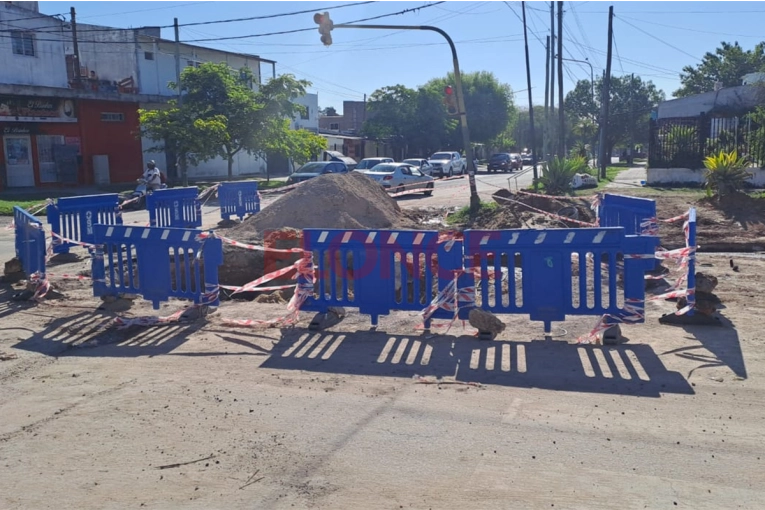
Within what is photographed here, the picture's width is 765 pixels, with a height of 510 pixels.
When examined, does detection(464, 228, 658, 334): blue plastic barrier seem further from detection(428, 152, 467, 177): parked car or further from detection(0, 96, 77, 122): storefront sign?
detection(428, 152, 467, 177): parked car

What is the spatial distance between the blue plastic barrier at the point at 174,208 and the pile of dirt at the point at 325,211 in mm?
2175

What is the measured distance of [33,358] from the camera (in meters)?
7.71

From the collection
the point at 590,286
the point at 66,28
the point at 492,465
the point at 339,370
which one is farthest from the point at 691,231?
the point at 66,28

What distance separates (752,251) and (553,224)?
4325mm

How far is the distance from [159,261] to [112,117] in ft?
116

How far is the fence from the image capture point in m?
29.7

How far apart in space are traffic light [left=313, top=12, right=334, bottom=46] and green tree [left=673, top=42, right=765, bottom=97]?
53.2 metres

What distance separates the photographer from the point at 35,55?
125 feet

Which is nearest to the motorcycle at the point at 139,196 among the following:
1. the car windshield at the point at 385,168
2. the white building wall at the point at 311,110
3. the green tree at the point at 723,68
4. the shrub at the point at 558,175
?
the car windshield at the point at 385,168

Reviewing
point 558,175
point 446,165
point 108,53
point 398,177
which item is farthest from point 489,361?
point 108,53

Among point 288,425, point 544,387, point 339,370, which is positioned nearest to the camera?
point 288,425

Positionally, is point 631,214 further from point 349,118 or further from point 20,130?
point 349,118

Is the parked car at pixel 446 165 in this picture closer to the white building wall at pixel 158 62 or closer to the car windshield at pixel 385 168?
the car windshield at pixel 385 168

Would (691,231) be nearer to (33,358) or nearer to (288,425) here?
(288,425)
